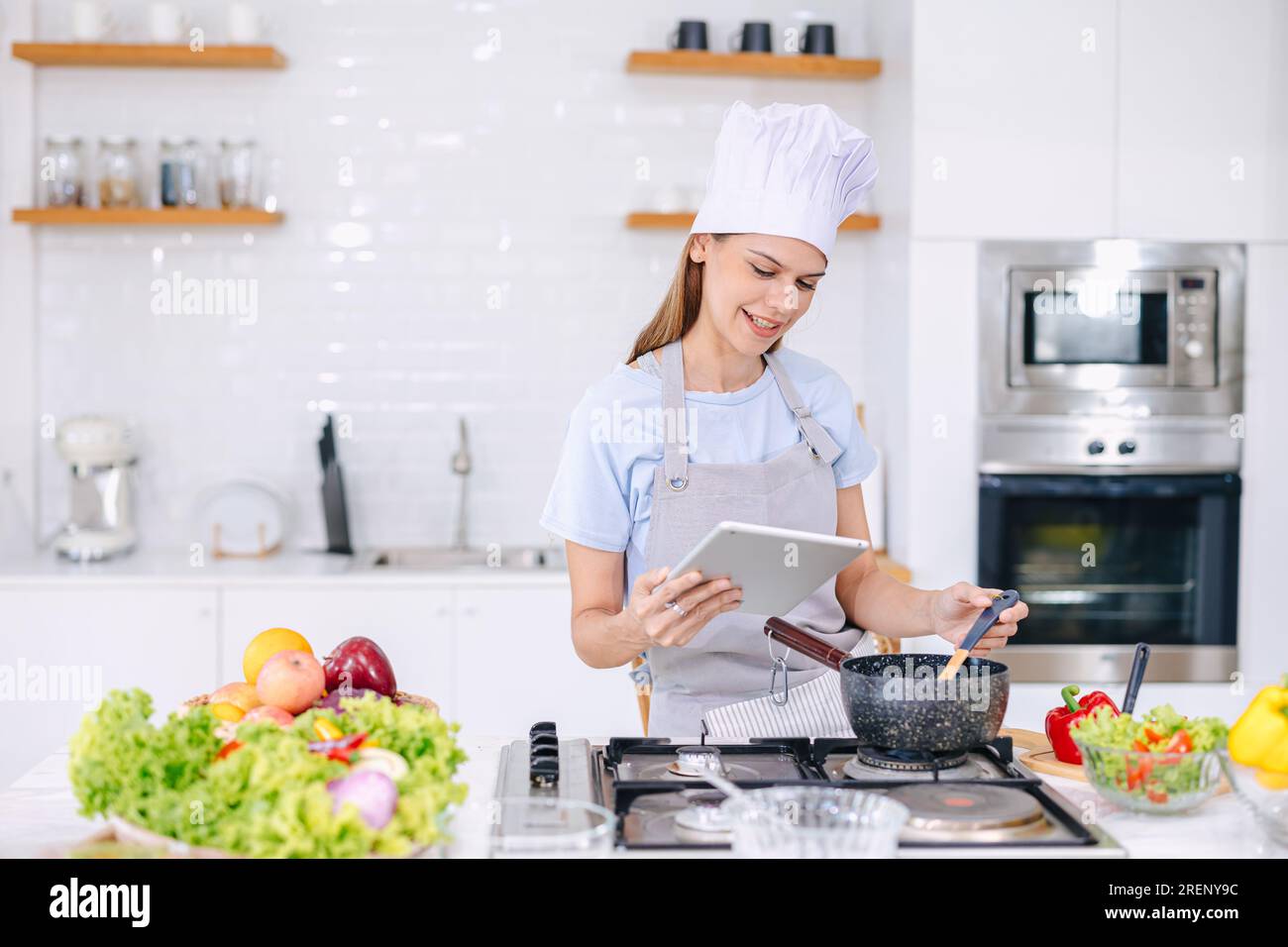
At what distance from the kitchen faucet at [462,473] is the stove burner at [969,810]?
280cm

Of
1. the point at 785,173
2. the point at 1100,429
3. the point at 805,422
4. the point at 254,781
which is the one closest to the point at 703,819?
the point at 254,781

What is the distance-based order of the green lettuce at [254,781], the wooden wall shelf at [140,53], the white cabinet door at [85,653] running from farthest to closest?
the wooden wall shelf at [140,53]
the white cabinet door at [85,653]
the green lettuce at [254,781]

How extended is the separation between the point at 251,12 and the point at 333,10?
0.29m

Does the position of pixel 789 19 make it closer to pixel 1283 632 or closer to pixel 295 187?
pixel 295 187

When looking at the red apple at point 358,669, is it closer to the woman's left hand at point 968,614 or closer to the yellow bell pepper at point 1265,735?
the woman's left hand at point 968,614

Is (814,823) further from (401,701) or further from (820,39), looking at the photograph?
(820,39)

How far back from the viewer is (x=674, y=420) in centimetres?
226

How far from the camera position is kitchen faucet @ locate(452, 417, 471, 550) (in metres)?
4.25

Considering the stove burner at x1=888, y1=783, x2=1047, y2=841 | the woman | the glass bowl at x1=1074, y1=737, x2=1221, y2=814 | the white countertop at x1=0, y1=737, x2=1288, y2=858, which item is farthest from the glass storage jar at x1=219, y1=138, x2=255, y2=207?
the glass bowl at x1=1074, y1=737, x2=1221, y2=814

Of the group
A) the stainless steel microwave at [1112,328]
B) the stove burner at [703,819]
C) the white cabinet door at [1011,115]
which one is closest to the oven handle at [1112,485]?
the stainless steel microwave at [1112,328]

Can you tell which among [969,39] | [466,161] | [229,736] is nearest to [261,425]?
[466,161]

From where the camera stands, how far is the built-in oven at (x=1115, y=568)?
3775 millimetres

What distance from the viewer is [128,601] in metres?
3.69

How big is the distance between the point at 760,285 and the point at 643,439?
0.32 metres
